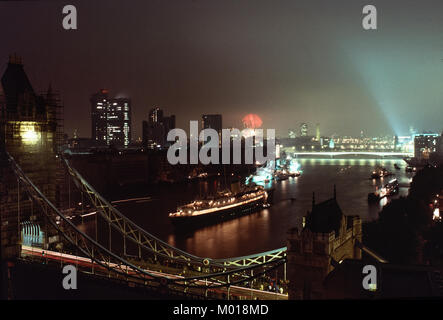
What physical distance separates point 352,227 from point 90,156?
49522mm

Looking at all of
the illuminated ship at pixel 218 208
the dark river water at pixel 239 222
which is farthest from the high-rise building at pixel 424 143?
the illuminated ship at pixel 218 208

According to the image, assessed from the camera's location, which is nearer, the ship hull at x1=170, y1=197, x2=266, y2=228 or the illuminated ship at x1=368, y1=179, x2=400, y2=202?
the ship hull at x1=170, y1=197, x2=266, y2=228

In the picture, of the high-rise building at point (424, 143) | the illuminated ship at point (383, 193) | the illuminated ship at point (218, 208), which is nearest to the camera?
the illuminated ship at point (218, 208)

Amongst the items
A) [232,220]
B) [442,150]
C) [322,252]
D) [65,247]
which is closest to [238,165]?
[442,150]

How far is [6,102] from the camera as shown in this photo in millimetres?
10711

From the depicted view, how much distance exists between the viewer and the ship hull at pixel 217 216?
25.4 m

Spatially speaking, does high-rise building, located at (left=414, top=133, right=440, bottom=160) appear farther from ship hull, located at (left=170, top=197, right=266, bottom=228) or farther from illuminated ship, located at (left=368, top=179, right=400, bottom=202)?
ship hull, located at (left=170, top=197, right=266, bottom=228)

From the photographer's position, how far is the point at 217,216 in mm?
28609

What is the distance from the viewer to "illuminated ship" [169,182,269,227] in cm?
2578

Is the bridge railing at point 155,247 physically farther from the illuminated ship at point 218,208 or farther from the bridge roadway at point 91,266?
the illuminated ship at point 218,208

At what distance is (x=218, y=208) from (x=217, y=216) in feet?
2.14

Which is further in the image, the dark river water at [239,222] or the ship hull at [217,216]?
the ship hull at [217,216]

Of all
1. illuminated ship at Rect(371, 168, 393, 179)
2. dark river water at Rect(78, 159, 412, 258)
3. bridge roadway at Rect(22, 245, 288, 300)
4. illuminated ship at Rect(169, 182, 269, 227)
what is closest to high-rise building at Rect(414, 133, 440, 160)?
illuminated ship at Rect(371, 168, 393, 179)
